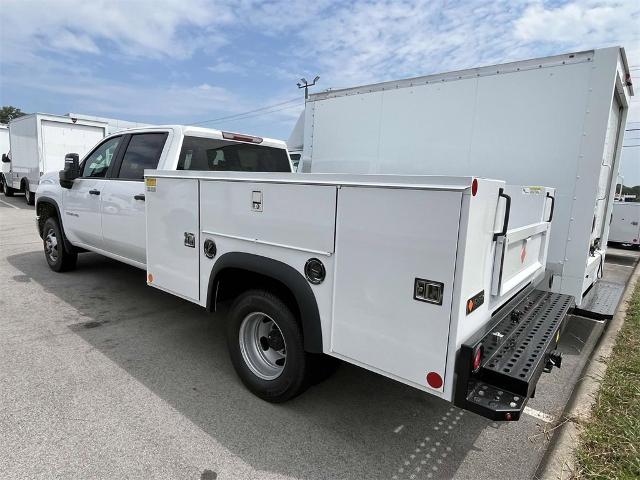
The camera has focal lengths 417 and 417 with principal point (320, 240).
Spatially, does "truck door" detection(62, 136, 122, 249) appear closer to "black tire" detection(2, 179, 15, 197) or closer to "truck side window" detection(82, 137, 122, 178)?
"truck side window" detection(82, 137, 122, 178)

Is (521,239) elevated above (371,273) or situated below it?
above

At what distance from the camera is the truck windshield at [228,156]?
439cm

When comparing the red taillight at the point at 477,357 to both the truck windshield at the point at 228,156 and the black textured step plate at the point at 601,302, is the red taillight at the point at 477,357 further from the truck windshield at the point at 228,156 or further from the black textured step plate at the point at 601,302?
the truck windshield at the point at 228,156

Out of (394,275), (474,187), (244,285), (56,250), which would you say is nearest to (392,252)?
(394,275)

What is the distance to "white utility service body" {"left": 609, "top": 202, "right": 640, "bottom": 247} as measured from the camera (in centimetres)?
1162

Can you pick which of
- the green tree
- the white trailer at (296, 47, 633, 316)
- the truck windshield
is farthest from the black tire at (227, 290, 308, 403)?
the green tree

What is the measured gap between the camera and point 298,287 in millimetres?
2646

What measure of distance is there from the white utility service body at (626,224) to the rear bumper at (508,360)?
36.2 feet

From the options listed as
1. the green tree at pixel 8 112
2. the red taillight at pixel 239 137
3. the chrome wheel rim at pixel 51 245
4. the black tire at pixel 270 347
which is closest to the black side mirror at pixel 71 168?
the chrome wheel rim at pixel 51 245

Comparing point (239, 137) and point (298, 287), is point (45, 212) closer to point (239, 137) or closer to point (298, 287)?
point (239, 137)

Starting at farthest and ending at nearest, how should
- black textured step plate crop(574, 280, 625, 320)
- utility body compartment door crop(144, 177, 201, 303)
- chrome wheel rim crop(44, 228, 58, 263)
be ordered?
chrome wheel rim crop(44, 228, 58, 263) < black textured step plate crop(574, 280, 625, 320) < utility body compartment door crop(144, 177, 201, 303)

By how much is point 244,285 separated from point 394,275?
151 centimetres

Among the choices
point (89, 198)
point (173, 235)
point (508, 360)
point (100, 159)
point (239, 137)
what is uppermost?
point (239, 137)

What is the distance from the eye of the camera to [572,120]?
12.5ft
